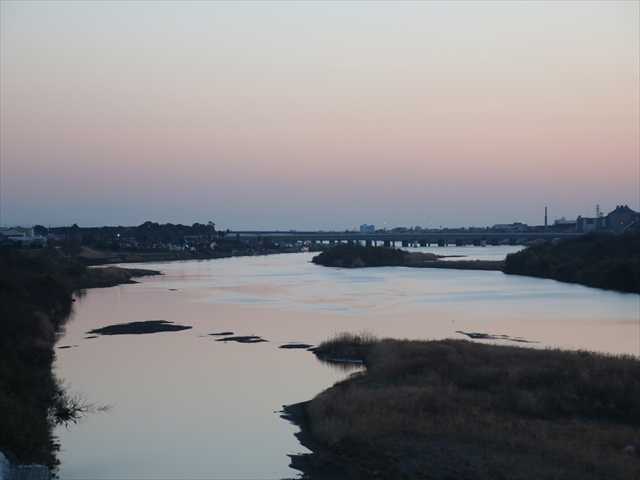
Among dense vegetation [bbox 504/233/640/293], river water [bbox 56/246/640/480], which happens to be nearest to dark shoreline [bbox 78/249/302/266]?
river water [bbox 56/246/640/480]

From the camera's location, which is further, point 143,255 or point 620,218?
point 620,218

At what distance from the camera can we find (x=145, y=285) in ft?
141

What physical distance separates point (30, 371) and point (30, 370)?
0.63 feet

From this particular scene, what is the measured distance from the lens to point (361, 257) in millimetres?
69812

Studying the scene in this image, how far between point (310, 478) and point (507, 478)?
2.50m

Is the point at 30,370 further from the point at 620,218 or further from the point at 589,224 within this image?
the point at 589,224

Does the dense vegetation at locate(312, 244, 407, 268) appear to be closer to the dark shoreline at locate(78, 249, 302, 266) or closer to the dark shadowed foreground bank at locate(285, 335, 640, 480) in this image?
the dark shoreline at locate(78, 249, 302, 266)

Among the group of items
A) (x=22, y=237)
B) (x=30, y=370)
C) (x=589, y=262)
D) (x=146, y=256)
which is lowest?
(x=30, y=370)

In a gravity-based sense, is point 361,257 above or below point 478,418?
above

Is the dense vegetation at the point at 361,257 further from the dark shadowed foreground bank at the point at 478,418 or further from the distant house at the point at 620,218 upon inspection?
the dark shadowed foreground bank at the point at 478,418

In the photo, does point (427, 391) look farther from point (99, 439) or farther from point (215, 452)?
→ point (99, 439)

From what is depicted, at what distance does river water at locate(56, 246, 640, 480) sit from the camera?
11547mm

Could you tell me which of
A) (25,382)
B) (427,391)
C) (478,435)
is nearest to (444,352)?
(427,391)

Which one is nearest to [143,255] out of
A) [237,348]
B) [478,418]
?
[237,348]
